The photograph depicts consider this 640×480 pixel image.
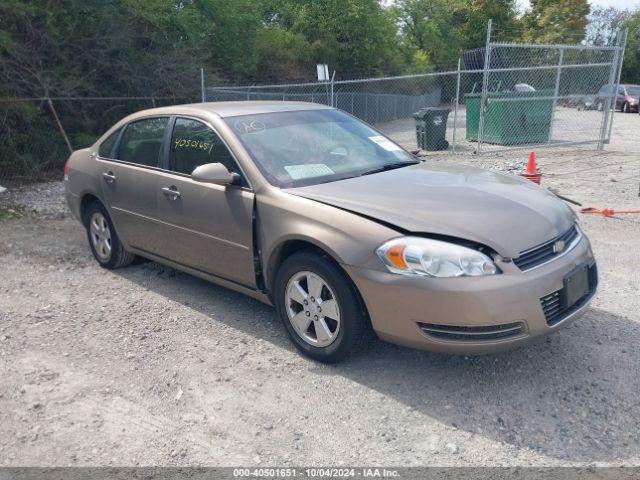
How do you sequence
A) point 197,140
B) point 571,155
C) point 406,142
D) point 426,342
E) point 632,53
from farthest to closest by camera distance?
point 632,53, point 406,142, point 571,155, point 197,140, point 426,342

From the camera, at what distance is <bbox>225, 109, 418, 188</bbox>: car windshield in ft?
13.8

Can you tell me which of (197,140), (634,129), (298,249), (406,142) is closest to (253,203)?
(298,249)

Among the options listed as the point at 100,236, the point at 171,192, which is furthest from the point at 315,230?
the point at 100,236

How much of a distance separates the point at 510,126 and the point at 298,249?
1176 centimetres

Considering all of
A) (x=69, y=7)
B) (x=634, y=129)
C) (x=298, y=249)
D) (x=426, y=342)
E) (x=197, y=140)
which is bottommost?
(x=634, y=129)

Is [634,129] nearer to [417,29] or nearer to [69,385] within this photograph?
[69,385]

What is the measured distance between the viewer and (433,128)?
47.6 feet

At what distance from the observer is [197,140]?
465cm

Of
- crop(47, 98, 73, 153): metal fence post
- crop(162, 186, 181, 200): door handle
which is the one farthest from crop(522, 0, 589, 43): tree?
crop(162, 186, 181, 200): door handle

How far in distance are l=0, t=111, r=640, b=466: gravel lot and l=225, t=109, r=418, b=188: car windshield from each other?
119 centimetres

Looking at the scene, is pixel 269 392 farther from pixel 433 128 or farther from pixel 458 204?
pixel 433 128

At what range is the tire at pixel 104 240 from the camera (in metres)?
5.71

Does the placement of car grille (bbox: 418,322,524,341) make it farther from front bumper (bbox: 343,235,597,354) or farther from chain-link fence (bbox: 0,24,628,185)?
chain-link fence (bbox: 0,24,628,185)

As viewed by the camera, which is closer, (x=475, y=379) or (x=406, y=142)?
(x=475, y=379)
